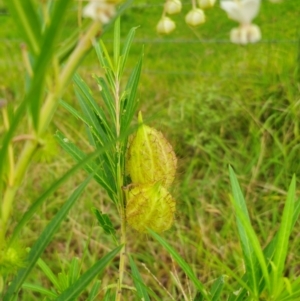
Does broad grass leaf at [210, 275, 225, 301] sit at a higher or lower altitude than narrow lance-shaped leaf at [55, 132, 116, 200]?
lower

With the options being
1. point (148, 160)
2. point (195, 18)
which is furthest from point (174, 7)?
point (148, 160)

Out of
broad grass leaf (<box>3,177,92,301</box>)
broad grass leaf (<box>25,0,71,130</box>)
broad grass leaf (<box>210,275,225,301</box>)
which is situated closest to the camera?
broad grass leaf (<box>25,0,71,130</box>)

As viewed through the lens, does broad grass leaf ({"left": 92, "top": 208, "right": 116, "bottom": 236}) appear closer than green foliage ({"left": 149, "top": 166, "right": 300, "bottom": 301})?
No

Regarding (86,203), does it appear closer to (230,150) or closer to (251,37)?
(230,150)

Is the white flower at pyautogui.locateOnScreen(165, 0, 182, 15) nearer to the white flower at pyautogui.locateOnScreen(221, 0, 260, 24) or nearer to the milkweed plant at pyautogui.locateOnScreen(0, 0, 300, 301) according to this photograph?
the milkweed plant at pyautogui.locateOnScreen(0, 0, 300, 301)

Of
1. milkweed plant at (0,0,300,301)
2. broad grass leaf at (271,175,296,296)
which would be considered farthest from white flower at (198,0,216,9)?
broad grass leaf at (271,175,296,296)

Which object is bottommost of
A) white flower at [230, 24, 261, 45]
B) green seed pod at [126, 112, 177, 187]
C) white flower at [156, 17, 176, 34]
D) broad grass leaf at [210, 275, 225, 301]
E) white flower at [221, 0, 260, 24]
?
broad grass leaf at [210, 275, 225, 301]

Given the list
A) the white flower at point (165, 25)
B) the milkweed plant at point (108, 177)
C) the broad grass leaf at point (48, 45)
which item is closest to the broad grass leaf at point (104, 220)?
the milkweed plant at point (108, 177)

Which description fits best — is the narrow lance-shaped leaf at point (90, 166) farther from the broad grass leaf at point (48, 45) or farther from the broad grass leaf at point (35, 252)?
the broad grass leaf at point (48, 45)
